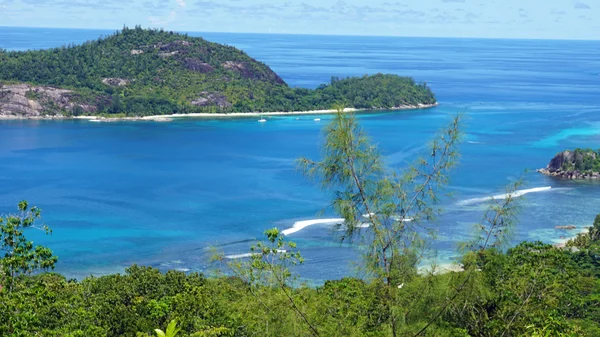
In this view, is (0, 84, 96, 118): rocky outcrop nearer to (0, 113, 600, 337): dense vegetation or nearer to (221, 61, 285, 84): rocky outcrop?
(221, 61, 285, 84): rocky outcrop

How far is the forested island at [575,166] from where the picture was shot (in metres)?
53.2

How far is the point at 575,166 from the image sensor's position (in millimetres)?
53594

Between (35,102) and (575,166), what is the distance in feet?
188

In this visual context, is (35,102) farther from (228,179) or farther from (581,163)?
(581,163)

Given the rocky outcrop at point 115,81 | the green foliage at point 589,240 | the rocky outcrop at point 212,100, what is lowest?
the green foliage at point 589,240

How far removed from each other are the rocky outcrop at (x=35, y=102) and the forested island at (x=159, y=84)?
11 cm

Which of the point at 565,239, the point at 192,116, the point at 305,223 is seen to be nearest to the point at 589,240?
the point at 565,239

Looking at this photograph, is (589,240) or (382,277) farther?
(589,240)

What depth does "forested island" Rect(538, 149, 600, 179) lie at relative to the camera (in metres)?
53.2

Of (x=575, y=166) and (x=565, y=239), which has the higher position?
(x=575, y=166)

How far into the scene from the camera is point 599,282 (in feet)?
83.6

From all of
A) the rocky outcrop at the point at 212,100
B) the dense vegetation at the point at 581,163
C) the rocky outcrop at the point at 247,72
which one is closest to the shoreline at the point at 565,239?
the dense vegetation at the point at 581,163

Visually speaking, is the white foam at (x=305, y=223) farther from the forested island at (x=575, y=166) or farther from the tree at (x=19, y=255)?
the tree at (x=19, y=255)

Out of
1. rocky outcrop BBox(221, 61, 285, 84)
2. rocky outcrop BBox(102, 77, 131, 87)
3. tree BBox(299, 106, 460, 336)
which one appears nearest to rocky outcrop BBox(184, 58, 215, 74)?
rocky outcrop BBox(221, 61, 285, 84)
